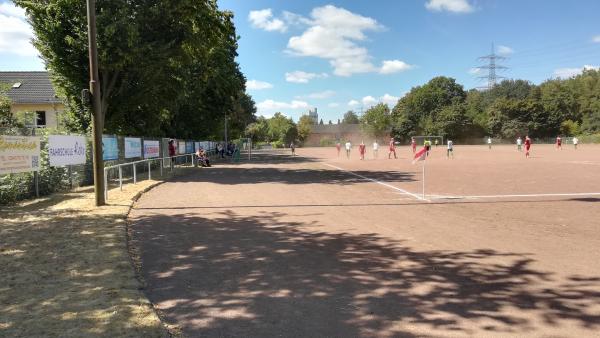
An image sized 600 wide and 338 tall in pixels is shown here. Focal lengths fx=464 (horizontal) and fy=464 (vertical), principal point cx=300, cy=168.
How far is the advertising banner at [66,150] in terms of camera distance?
1441 centimetres

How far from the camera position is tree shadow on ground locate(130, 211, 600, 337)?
4250 mm

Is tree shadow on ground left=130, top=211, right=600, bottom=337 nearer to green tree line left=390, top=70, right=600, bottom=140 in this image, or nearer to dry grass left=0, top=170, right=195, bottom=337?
dry grass left=0, top=170, right=195, bottom=337

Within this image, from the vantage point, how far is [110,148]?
18.8 m

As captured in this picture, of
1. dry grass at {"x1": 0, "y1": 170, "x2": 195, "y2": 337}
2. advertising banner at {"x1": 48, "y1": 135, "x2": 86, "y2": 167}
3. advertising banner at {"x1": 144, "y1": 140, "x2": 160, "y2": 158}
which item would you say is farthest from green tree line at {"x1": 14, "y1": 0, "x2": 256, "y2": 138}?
dry grass at {"x1": 0, "y1": 170, "x2": 195, "y2": 337}

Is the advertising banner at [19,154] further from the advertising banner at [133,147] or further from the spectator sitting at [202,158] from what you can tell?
the spectator sitting at [202,158]

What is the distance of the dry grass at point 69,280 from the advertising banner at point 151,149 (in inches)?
566

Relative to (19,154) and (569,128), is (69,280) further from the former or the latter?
(569,128)

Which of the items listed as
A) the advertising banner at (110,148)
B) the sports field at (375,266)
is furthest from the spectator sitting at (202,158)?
the sports field at (375,266)

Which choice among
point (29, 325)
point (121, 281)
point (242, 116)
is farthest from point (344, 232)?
point (242, 116)

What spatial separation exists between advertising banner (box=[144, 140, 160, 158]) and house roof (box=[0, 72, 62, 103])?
2549cm

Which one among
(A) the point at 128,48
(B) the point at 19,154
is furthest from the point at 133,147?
(B) the point at 19,154

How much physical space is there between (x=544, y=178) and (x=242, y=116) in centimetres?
5623

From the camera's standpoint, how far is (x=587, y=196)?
42.7ft

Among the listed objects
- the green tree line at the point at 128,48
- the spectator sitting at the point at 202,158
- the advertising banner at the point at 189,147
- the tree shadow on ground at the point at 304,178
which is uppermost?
the green tree line at the point at 128,48
